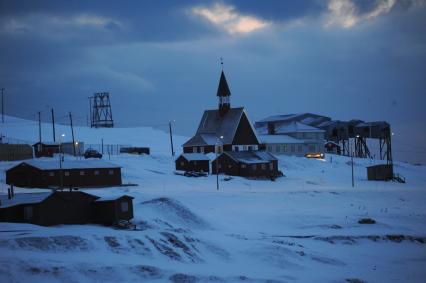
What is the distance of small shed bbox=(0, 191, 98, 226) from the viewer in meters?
33.7

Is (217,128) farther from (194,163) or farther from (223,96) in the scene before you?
(194,163)

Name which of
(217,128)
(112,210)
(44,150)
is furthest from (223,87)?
(112,210)

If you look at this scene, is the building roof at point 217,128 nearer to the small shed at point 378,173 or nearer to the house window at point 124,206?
the small shed at point 378,173

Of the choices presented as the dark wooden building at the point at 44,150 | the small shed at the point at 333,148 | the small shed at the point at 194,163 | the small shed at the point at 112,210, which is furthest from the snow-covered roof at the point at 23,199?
the small shed at the point at 333,148

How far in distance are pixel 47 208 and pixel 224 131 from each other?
51322mm

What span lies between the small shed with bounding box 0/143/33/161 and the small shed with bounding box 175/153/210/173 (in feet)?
70.9

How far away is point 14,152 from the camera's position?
72.4m

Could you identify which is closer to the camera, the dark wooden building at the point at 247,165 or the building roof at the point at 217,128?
the dark wooden building at the point at 247,165

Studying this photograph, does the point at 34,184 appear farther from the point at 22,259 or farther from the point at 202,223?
the point at 22,259

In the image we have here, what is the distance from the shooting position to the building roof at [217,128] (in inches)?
3241

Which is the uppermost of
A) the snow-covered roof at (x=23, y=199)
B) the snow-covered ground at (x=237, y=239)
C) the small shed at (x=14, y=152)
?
the small shed at (x=14, y=152)

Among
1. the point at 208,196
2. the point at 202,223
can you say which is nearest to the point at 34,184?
the point at 208,196

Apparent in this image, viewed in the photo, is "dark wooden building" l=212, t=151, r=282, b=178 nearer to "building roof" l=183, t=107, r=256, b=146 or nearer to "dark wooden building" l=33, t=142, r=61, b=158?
"building roof" l=183, t=107, r=256, b=146

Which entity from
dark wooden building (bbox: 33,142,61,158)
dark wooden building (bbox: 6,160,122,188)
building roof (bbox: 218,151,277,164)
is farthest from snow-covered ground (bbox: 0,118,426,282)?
dark wooden building (bbox: 33,142,61,158)
